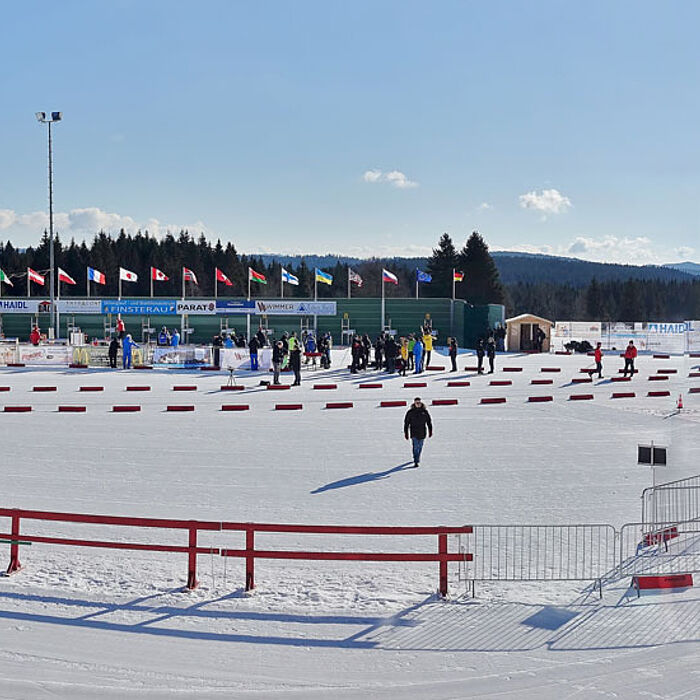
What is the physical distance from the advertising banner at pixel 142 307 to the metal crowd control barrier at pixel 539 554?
38.5 m

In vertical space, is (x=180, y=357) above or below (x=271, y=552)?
above

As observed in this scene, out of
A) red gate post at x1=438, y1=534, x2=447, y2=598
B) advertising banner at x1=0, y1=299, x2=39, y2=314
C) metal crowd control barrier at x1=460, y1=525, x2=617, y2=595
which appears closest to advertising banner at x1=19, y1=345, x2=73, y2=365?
advertising banner at x1=0, y1=299, x2=39, y2=314

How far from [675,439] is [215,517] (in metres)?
11.6

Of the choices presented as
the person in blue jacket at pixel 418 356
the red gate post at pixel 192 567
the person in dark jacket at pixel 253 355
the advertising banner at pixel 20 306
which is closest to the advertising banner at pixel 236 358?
the person in dark jacket at pixel 253 355

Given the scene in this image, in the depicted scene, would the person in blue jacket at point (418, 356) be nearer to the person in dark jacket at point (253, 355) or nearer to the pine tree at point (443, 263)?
the person in dark jacket at point (253, 355)

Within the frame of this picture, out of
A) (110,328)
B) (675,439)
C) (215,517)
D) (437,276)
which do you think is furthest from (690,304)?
(215,517)

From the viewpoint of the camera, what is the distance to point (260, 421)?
2078cm

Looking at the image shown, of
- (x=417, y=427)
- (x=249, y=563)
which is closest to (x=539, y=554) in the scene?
(x=249, y=563)

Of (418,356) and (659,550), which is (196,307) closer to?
(418,356)

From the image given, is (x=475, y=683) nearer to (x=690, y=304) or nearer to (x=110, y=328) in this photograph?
(x=110, y=328)

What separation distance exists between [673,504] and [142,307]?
1557 inches

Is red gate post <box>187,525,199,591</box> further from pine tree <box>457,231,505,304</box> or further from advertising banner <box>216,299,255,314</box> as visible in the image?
pine tree <box>457,231,505,304</box>

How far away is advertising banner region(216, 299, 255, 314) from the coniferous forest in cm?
813

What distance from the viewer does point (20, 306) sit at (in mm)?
50344
